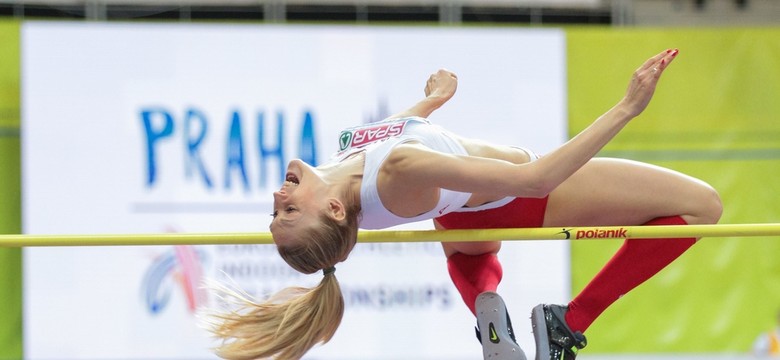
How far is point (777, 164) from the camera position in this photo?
6414 mm

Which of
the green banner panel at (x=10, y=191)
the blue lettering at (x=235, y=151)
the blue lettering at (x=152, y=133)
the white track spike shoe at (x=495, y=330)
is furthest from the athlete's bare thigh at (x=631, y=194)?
the green banner panel at (x=10, y=191)

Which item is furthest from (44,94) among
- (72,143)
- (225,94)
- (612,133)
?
(612,133)

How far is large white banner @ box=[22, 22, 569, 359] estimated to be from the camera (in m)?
5.94

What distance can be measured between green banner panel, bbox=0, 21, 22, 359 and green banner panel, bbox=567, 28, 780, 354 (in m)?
3.17

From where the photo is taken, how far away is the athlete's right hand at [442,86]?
11.0ft

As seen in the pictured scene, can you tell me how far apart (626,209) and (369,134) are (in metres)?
0.75

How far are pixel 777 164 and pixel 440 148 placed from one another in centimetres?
417

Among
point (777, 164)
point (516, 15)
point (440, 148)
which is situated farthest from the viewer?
point (516, 15)

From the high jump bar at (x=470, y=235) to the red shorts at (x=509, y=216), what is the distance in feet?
0.25

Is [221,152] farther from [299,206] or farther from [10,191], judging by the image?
[299,206]

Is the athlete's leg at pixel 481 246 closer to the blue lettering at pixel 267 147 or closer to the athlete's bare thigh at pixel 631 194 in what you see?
the athlete's bare thigh at pixel 631 194

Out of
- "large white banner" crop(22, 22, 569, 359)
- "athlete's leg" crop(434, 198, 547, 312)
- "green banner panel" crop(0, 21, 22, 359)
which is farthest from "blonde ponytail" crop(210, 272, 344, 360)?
"green banner panel" crop(0, 21, 22, 359)

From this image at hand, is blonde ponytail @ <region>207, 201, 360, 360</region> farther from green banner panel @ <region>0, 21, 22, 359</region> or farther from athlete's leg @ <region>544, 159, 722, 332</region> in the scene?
green banner panel @ <region>0, 21, 22, 359</region>

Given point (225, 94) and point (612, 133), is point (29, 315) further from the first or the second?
point (612, 133)
